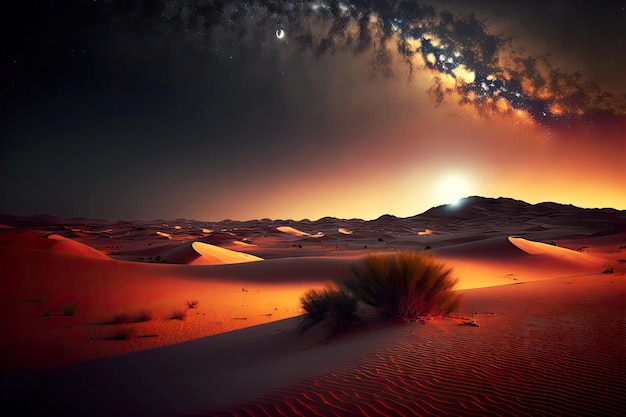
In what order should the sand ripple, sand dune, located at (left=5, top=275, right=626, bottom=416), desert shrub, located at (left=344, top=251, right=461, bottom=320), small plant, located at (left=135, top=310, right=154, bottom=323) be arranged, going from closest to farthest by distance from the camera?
1. the sand ripple
2. sand dune, located at (left=5, top=275, right=626, bottom=416)
3. desert shrub, located at (left=344, top=251, right=461, bottom=320)
4. small plant, located at (left=135, top=310, right=154, bottom=323)

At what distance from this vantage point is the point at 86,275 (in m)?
13.9

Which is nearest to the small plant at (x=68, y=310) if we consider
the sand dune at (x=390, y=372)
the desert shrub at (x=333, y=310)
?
the sand dune at (x=390, y=372)

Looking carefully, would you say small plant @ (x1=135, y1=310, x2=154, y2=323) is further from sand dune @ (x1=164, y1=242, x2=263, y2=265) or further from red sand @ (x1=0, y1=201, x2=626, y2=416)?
sand dune @ (x1=164, y1=242, x2=263, y2=265)

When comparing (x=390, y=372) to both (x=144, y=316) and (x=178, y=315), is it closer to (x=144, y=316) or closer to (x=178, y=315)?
(x=178, y=315)

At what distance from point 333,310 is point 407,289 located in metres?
1.51

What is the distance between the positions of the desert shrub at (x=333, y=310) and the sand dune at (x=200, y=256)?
1651 centimetres

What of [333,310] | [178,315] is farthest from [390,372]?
[178,315]

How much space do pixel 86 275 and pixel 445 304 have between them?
43.3ft

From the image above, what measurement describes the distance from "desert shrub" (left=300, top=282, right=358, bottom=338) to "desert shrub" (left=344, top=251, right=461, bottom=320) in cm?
52

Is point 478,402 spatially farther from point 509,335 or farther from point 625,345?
point 625,345

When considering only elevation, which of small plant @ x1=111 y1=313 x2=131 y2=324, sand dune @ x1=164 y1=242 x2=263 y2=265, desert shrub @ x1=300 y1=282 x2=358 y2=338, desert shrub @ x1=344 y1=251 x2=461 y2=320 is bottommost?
small plant @ x1=111 y1=313 x2=131 y2=324

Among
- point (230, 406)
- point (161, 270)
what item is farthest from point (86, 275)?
point (230, 406)

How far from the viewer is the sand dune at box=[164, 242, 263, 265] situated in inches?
934

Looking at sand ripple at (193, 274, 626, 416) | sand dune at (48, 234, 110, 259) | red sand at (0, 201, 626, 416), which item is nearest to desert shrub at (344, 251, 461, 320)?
red sand at (0, 201, 626, 416)
